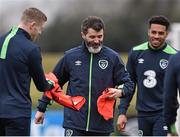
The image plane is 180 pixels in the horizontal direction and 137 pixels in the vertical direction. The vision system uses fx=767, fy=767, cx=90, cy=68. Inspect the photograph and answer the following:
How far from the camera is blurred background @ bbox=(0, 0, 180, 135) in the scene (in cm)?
4634

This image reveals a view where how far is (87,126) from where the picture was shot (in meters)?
9.78

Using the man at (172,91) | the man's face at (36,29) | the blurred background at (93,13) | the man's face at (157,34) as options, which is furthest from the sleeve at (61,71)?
the blurred background at (93,13)

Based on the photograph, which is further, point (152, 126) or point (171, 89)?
point (152, 126)

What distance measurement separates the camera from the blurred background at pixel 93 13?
152 feet

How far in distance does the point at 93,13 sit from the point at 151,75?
127 feet

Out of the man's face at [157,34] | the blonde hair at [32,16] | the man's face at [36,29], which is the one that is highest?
the man's face at [157,34]

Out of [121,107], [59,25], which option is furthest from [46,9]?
[121,107]

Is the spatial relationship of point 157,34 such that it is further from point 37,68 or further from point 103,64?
point 37,68

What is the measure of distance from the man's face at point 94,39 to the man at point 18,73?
0.91 meters

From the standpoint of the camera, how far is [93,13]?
49.3 m

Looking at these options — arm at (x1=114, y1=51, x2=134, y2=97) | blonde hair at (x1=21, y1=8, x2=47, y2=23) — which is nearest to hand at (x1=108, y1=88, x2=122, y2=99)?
arm at (x1=114, y1=51, x2=134, y2=97)

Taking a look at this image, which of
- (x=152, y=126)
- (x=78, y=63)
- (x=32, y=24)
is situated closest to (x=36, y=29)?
(x=32, y=24)

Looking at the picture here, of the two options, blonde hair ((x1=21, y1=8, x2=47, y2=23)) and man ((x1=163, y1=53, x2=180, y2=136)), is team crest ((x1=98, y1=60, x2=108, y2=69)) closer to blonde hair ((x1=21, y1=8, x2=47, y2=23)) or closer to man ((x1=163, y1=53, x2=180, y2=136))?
blonde hair ((x1=21, y1=8, x2=47, y2=23))

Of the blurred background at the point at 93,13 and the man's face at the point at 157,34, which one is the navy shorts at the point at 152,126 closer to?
the man's face at the point at 157,34
